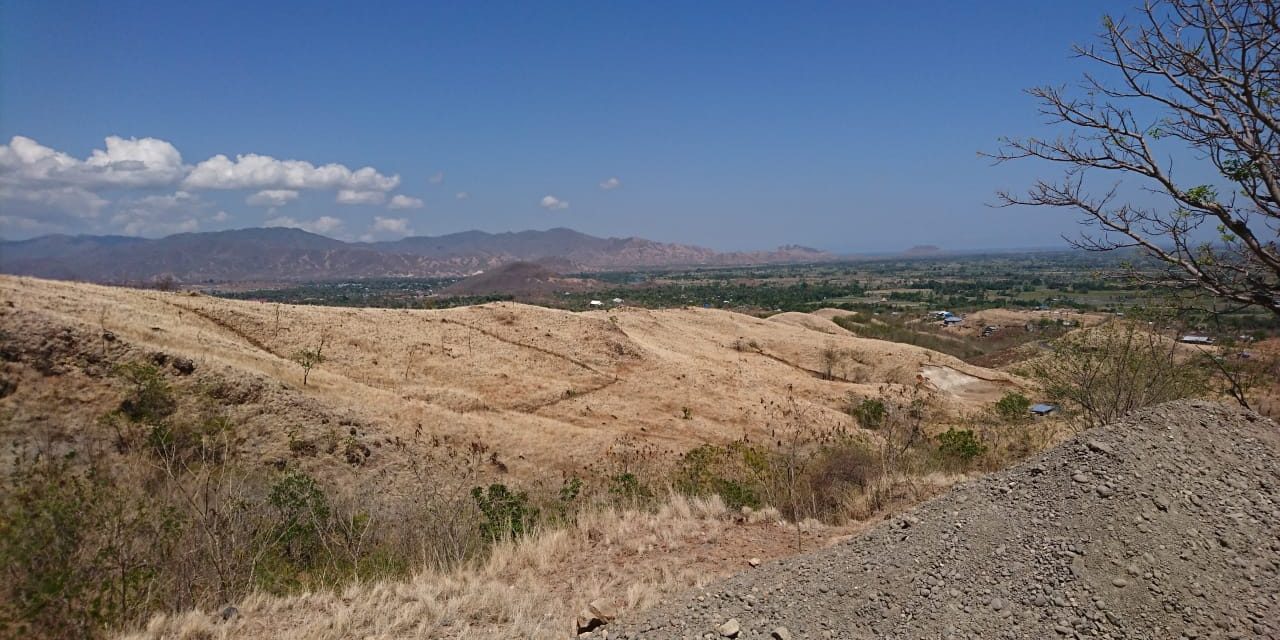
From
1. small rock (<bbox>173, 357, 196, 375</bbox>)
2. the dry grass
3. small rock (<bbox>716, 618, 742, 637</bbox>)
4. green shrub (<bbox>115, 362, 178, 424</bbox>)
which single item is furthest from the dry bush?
small rock (<bbox>173, 357, 196, 375</bbox>)

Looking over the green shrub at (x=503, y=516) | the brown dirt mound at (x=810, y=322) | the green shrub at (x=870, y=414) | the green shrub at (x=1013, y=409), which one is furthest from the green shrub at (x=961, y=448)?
the brown dirt mound at (x=810, y=322)

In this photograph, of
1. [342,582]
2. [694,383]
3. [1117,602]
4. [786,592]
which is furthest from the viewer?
[694,383]

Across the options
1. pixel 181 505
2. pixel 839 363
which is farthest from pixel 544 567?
pixel 839 363

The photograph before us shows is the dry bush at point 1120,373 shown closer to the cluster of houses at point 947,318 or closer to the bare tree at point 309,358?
the bare tree at point 309,358

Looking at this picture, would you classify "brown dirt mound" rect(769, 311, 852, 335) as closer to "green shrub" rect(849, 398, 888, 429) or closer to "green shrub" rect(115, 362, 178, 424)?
"green shrub" rect(849, 398, 888, 429)

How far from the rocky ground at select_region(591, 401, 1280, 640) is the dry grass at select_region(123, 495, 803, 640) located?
95 cm

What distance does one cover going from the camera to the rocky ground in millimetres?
4406

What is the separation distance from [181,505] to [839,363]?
131 ft

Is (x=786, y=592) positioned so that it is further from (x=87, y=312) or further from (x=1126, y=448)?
(x=87, y=312)

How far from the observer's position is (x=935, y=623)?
4.63 m

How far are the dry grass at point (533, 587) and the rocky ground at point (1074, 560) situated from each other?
0.95 m

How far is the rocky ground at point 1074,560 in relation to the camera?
4.41 m

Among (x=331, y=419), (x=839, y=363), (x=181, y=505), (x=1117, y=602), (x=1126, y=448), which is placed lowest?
(x=839, y=363)

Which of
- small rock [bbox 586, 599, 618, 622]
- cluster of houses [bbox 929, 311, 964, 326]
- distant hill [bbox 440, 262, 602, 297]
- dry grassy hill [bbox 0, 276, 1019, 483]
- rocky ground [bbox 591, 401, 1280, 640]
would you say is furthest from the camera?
distant hill [bbox 440, 262, 602, 297]
